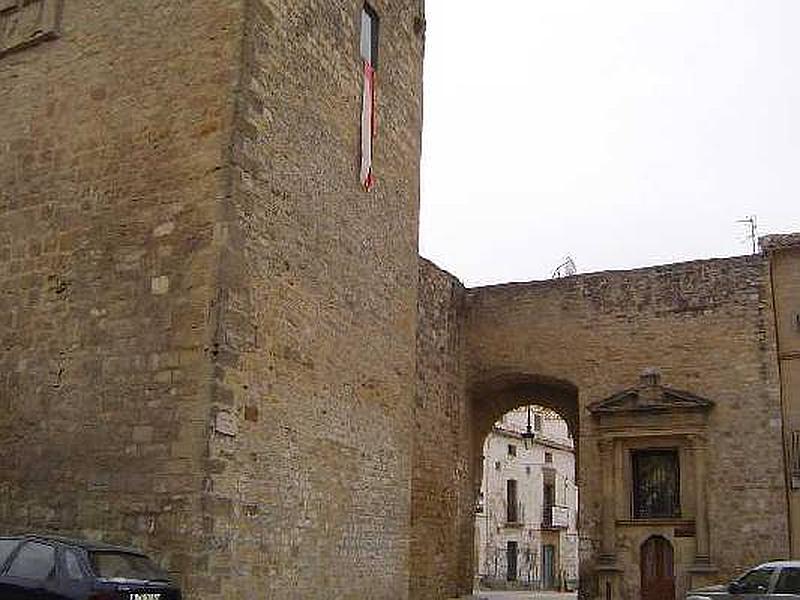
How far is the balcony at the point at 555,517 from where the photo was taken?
3416cm

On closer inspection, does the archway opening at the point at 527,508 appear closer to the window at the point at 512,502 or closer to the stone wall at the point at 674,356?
the window at the point at 512,502

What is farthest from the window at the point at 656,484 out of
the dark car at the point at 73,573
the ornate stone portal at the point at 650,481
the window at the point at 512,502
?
the window at the point at 512,502

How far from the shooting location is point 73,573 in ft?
23.7

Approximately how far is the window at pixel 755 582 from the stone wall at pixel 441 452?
5355mm

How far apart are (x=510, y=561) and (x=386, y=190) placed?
2143cm

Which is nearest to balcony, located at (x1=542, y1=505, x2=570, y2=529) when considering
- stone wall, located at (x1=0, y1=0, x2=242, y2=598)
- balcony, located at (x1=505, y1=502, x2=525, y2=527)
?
balcony, located at (x1=505, y1=502, x2=525, y2=527)

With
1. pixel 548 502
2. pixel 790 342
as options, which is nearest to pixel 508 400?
pixel 790 342

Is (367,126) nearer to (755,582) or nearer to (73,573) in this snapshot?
(755,582)

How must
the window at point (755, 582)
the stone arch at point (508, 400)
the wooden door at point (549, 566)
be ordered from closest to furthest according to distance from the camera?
the window at point (755, 582) < the stone arch at point (508, 400) < the wooden door at point (549, 566)

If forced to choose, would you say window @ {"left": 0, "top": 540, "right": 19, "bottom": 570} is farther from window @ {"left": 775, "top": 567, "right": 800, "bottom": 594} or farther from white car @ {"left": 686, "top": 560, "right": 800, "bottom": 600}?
window @ {"left": 775, "top": 567, "right": 800, "bottom": 594}

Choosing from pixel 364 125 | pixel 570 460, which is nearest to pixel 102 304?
pixel 364 125

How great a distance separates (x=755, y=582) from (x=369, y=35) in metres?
7.91

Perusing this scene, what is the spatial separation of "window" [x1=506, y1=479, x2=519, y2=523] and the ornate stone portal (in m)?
16.0

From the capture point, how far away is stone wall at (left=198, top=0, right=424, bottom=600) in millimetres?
9719
